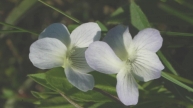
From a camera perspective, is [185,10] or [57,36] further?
[185,10]

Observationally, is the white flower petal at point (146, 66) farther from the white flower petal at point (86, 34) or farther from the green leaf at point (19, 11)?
the green leaf at point (19, 11)

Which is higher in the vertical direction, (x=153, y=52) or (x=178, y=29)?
(x=153, y=52)

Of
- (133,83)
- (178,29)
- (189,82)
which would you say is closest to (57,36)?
(133,83)

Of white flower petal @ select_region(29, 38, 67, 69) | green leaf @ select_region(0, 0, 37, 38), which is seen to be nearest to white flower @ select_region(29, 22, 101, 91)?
white flower petal @ select_region(29, 38, 67, 69)

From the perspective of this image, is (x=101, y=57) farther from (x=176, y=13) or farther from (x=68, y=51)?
(x=176, y=13)

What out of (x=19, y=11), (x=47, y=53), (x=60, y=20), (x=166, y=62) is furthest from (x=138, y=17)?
(x=60, y=20)

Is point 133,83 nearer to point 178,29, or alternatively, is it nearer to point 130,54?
point 130,54

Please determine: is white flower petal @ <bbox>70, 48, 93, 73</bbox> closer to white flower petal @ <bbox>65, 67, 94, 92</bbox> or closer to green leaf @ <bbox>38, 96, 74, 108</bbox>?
white flower petal @ <bbox>65, 67, 94, 92</bbox>
